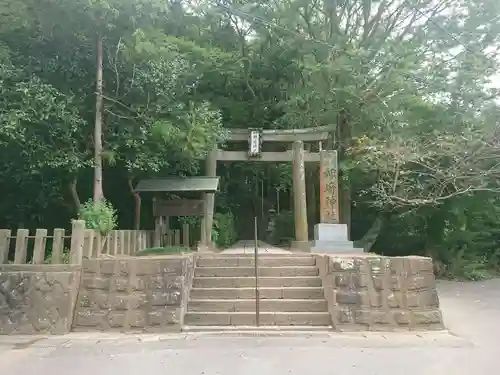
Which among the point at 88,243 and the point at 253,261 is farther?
the point at 253,261

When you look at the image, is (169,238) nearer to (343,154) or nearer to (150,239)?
(150,239)

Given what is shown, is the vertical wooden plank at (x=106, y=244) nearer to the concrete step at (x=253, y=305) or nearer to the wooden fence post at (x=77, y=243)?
the wooden fence post at (x=77, y=243)

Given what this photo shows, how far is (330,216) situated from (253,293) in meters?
Answer: 6.06

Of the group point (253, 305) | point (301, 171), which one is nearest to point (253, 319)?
point (253, 305)

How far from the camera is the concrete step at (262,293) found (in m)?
8.05

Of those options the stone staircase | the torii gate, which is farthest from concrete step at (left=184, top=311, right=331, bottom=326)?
the torii gate

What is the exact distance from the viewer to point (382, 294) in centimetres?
751

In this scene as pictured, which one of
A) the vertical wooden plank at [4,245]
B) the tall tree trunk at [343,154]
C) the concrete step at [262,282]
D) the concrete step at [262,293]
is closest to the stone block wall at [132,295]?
the concrete step at [262,293]

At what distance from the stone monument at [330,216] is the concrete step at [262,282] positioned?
13.4ft

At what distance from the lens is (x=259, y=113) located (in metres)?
18.2

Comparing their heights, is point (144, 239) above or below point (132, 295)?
above

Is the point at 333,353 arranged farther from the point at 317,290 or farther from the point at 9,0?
the point at 9,0

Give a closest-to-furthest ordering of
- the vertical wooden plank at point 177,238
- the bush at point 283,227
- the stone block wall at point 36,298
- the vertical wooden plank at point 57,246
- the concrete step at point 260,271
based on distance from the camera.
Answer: the stone block wall at point 36,298
the vertical wooden plank at point 57,246
the concrete step at point 260,271
the vertical wooden plank at point 177,238
the bush at point 283,227

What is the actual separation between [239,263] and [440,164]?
5.83m
